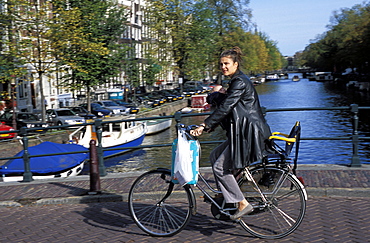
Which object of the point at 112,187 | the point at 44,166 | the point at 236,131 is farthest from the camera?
the point at 44,166

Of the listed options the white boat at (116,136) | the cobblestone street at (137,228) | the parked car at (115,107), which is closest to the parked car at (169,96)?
the parked car at (115,107)

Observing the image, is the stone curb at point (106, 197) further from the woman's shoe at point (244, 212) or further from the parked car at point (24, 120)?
the parked car at point (24, 120)

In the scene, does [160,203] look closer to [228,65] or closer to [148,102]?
[228,65]

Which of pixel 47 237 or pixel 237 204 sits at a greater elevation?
pixel 237 204

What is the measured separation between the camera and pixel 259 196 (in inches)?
199

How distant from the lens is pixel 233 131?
4805 mm

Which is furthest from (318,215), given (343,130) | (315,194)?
(343,130)

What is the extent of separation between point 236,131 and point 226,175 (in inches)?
17.2

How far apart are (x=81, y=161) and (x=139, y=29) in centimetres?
5096

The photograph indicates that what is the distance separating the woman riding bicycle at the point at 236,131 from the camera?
4785mm

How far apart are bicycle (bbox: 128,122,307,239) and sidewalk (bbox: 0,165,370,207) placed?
67.1 inches

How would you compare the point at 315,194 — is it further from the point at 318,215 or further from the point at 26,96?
the point at 26,96

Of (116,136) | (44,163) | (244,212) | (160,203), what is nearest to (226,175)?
(244,212)

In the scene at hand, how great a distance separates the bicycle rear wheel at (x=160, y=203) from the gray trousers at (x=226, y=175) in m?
0.33
